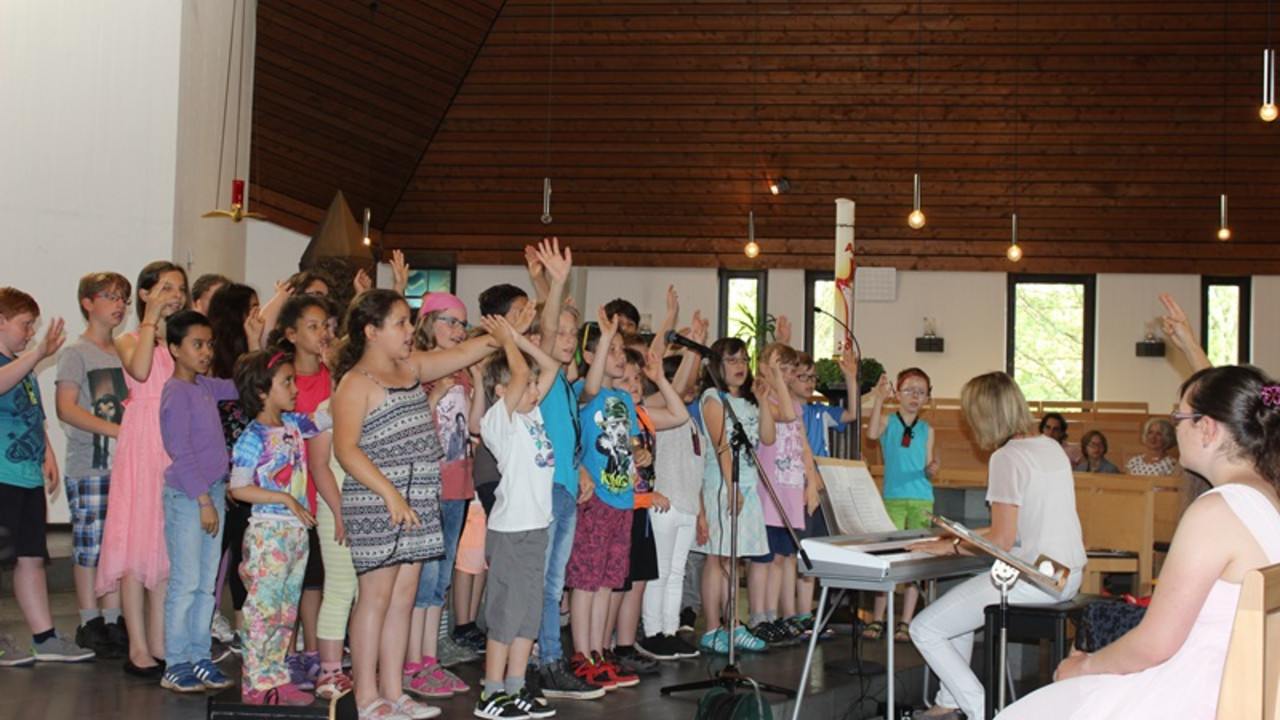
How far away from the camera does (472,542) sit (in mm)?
5262

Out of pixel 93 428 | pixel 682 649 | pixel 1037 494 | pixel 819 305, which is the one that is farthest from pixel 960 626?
pixel 819 305

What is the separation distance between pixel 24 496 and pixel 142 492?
432 millimetres

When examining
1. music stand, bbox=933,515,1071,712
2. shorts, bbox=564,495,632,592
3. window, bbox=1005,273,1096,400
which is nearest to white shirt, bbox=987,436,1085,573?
music stand, bbox=933,515,1071,712

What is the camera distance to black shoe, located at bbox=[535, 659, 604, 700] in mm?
4902

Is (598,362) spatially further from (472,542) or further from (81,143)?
(81,143)

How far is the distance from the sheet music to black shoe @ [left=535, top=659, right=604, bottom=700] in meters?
1.09

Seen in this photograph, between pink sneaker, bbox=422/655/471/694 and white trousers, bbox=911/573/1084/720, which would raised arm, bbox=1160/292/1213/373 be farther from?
pink sneaker, bbox=422/655/471/694

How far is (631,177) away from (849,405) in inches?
305

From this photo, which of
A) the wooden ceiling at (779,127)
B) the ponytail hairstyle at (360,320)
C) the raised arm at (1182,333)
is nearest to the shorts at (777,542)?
the raised arm at (1182,333)

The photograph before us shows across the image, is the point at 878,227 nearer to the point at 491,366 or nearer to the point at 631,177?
the point at 631,177

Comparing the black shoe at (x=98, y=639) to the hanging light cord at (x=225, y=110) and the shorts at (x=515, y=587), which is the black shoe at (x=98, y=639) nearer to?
the shorts at (x=515, y=587)

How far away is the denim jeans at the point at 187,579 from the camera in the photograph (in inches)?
182

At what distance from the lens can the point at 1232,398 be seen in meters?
2.92

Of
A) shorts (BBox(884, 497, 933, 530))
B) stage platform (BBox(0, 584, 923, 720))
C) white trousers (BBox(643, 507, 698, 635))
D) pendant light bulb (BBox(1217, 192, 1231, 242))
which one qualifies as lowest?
stage platform (BBox(0, 584, 923, 720))
